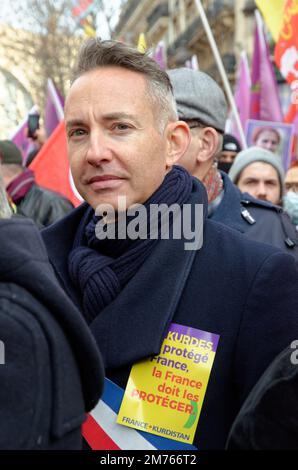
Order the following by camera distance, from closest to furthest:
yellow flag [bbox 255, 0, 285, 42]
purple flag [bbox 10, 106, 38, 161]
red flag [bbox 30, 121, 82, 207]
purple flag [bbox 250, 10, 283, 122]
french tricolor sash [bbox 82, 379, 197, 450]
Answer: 1. french tricolor sash [bbox 82, 379, 197, 450]
2. yellow flag [bbox 255, 0, 285, 42]
3. red flag [bbox 30, 121, 82, 207]
4. purple flag [bbox 10, 106, 38, 161]
5. purple flag [bbox 250, 10, 283, 122]

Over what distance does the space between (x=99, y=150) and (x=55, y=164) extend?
4.14 meters

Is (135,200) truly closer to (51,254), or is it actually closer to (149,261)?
(149,261)

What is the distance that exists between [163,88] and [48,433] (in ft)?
3.98

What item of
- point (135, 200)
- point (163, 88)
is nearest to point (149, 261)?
point (135, 200)

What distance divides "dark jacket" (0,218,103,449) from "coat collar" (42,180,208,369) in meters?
0.62

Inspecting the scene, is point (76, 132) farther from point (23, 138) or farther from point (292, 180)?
point (23, 138)

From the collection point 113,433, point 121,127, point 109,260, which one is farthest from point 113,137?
point 113,433

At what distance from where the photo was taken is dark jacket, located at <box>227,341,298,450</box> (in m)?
1.33

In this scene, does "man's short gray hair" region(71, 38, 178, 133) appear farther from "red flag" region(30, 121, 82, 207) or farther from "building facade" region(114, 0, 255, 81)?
"building facade" region(114, 0, 255, 81)

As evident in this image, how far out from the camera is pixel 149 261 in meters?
2.04

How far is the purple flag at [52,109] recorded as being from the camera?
27.3ft

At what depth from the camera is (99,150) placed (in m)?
2.04

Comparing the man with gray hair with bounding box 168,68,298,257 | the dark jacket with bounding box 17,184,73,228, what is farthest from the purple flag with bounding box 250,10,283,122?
the man with gray hair with bounding box 168,68,298,257

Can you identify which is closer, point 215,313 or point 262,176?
point 215,313
